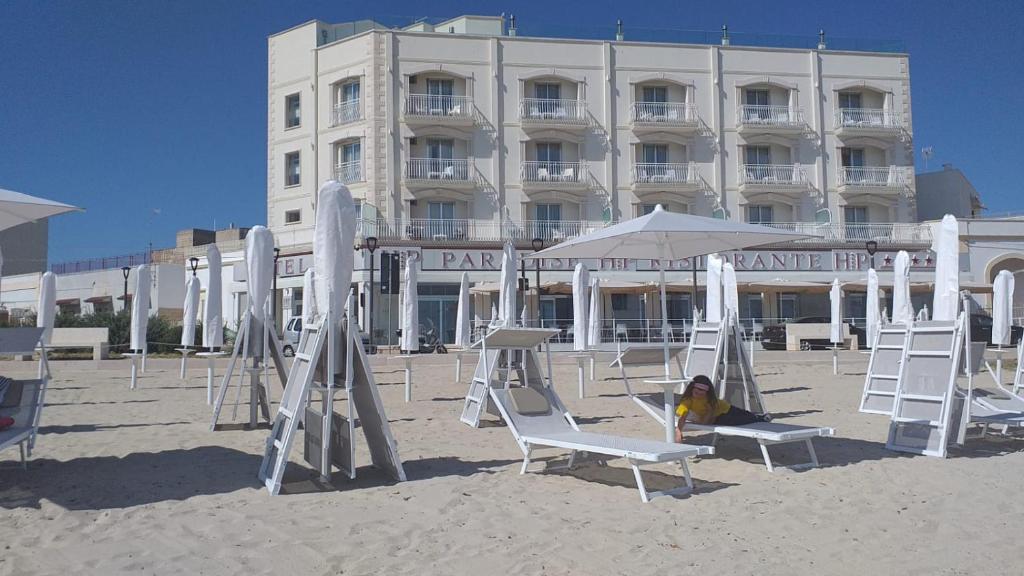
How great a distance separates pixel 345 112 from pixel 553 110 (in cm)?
851

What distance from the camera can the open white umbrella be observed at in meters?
6.84

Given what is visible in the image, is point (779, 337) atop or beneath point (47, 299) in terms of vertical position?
beneath

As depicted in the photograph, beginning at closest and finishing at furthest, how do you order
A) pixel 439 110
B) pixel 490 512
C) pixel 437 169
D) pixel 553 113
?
pixel 490 512, pixel 439 110, pixel 437 169, pixel 553 113

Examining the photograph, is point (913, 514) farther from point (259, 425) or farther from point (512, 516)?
point (259, 425)

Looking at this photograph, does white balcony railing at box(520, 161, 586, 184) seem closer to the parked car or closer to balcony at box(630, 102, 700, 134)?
balcony at box(630, 102, 700, 134)

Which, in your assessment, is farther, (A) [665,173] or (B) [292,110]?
(B) [292,110]

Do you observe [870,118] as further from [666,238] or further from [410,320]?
[666,238]

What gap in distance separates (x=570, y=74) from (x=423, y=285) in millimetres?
10734

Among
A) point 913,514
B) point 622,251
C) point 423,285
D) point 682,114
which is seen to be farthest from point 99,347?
point 682,114

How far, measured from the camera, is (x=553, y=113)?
32.5 meters

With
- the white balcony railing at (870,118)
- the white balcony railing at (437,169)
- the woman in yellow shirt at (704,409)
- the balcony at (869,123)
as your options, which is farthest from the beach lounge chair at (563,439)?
the white balcony railing at (870,118)

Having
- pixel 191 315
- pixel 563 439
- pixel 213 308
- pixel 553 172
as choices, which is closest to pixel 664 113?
pixel 553 172

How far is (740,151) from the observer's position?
33.9 meters

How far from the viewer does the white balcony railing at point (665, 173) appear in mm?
32938
